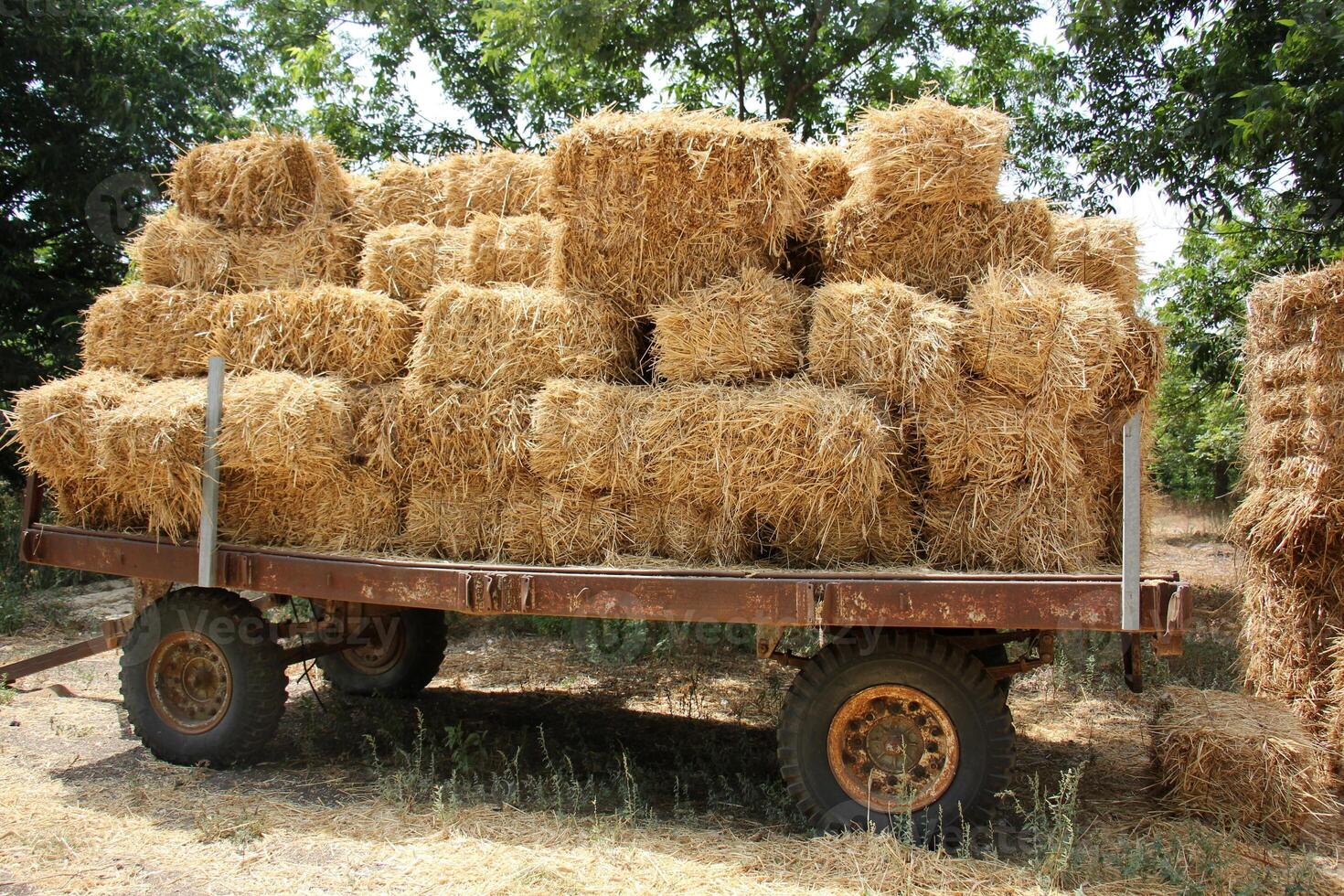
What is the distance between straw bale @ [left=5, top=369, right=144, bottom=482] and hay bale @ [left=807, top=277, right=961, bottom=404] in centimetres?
386

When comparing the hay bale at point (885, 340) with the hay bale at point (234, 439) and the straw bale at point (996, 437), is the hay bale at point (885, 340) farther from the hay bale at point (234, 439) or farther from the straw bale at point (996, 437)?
the hay bale at point (234, 439)

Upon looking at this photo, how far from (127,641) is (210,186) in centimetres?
298

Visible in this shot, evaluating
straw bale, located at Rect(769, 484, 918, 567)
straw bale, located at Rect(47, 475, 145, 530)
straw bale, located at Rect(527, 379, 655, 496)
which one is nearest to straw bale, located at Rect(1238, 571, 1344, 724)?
straw bale, located at Rect(769, 484, 918, 567)

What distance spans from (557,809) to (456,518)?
5.00 feet

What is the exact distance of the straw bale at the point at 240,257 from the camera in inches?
251

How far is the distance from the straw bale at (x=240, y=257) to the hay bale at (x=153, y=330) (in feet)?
0.73

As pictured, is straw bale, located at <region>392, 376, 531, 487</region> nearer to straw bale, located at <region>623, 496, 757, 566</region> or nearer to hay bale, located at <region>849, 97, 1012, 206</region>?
straw bale, located at <region>623, 496, 757, 566</region>

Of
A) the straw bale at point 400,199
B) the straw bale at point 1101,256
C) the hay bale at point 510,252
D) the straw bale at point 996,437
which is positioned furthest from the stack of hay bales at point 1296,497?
the straw bale at point 400,199

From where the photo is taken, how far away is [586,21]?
9.72m

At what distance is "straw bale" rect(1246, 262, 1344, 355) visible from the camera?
5906 mm

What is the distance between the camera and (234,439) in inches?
204

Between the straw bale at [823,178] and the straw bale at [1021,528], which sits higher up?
the straw bale at [823,178]

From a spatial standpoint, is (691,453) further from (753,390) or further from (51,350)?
(51,350)

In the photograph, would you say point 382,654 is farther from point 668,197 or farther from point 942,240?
point 942,240
